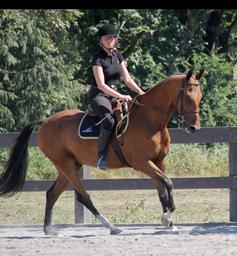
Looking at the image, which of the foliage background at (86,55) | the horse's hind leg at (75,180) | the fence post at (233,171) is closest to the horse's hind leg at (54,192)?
the horse's hind leg at (75,180)

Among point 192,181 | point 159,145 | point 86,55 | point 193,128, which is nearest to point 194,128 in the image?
point 193,128

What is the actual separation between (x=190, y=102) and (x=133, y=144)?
2.64 ft

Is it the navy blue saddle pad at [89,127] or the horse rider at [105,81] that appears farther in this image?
the navy blue saddle pad at [89,127]

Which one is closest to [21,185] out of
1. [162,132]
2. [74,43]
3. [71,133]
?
[71,133]

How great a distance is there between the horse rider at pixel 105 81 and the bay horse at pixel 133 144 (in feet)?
0.58

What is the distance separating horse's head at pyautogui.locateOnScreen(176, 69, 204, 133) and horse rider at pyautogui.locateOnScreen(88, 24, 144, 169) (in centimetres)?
60

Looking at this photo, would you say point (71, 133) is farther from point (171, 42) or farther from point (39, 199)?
point (171, 42)

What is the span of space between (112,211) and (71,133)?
2.64 m

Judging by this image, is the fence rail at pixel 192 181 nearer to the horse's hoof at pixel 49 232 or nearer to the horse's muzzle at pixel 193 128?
the horse's hoof at pixel 49 232

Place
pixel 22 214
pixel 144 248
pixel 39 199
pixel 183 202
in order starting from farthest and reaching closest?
1. pixel 39 199
2. pixel 183 202
3. pixel 22 214
4. pixel 144 248

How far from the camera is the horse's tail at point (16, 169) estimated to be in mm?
9234

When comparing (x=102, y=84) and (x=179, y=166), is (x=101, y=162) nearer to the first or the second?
(x=102, y=84)

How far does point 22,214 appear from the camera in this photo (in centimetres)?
1111

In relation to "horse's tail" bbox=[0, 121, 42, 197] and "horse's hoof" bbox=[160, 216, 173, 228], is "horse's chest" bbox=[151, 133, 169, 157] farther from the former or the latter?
"horse's tail" bbox=[0, 121, 42, 197]
